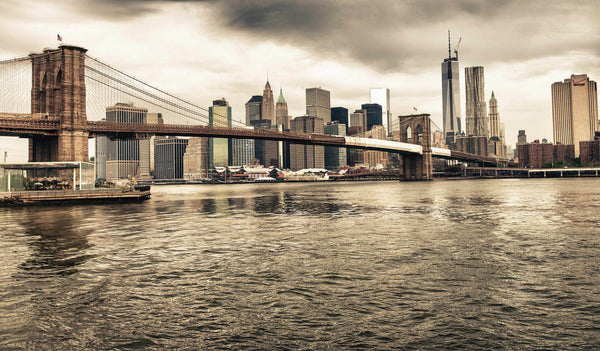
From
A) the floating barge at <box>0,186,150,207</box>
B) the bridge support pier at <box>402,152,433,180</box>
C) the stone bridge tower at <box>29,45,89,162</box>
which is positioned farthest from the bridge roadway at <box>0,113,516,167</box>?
the bridge support pier at <box>402,152,433,180</box>

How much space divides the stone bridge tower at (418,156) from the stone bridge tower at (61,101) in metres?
116

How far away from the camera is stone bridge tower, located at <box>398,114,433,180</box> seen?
153m

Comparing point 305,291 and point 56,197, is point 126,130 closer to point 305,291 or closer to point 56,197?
point 56,197

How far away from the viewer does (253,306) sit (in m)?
11.2

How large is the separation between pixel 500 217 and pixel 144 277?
2705cm

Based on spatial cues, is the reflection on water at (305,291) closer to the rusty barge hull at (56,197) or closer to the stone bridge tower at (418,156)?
the rusty barge hull at (56,197)

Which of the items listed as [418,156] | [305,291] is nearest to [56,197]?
[305,291]

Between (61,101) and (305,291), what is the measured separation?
217 ft

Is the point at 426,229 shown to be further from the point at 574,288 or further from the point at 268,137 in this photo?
the point at 268,137

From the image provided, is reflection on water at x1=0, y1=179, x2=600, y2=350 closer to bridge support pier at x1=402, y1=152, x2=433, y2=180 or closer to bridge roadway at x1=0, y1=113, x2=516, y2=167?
bridge roadway at x1=0, y1=113, x2=516, y2=167

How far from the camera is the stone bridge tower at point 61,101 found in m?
64.3

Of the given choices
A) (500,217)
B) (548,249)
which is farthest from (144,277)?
(500,217)

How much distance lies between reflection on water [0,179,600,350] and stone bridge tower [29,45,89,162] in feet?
149

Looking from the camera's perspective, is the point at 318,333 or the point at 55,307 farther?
the point at 55,307
